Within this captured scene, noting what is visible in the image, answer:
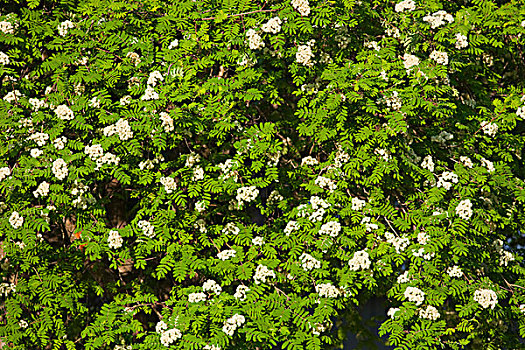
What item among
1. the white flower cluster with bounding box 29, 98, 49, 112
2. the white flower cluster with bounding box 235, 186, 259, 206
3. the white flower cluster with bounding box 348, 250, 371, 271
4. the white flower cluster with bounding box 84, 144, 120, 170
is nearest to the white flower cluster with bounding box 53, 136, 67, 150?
the white flower cluster with bounding box 84, 144, 120, 170

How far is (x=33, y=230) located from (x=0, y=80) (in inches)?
42.1

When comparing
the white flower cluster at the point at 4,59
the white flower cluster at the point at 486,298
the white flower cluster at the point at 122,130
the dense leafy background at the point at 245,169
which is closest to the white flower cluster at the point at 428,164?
the dense leafy background at the point at 245,169

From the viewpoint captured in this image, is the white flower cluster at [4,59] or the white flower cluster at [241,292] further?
the white flower cluster at [4,59]

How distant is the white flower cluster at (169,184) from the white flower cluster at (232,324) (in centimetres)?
84

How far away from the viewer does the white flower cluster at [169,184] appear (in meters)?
3.44

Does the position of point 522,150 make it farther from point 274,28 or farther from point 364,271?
point 274,28

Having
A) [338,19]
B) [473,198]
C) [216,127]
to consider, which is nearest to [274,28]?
[338,19]

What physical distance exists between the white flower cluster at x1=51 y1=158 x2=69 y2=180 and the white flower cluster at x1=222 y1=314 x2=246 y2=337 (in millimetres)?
1261

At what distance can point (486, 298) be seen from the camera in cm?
351

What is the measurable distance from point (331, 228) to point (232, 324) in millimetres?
805

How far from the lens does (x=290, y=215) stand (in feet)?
11.8

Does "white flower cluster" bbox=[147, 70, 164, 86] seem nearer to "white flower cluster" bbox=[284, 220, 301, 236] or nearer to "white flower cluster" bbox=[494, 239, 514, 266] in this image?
"white flower cluster" bbox=[284, 220, 301, 236]

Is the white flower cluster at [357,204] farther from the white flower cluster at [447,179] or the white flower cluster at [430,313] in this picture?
the white flower cluster at [430,313]

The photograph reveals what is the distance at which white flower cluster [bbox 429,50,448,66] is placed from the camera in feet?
11.6
